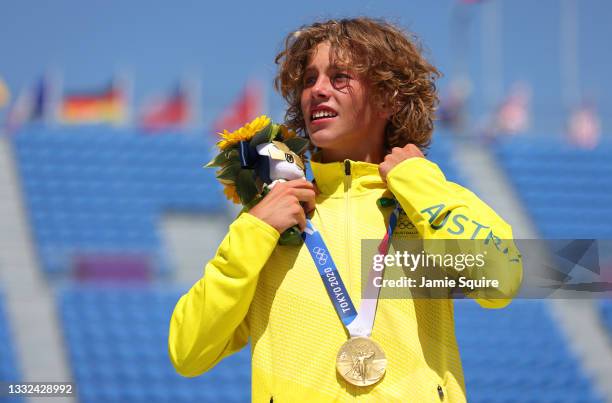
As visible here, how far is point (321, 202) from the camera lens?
5.34 feet

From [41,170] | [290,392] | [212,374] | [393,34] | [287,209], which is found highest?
[41,170]

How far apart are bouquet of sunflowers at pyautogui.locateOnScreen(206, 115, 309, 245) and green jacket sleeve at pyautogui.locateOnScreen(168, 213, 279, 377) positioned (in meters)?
0.15

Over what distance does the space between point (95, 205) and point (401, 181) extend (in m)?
8.79

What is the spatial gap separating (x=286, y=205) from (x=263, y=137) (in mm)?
207

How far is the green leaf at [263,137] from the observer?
165 centimetres

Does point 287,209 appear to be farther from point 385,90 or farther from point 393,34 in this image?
point 393,34

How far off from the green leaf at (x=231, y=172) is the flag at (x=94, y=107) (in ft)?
33.4

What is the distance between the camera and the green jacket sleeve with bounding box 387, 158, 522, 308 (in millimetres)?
1413

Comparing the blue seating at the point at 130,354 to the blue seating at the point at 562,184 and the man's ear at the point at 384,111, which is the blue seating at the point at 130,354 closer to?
the blue seating at the point at 562,184

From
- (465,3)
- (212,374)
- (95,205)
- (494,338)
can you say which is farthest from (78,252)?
(465,3)

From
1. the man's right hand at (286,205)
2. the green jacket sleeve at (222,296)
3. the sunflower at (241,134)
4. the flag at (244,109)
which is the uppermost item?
the flag at (244,109)

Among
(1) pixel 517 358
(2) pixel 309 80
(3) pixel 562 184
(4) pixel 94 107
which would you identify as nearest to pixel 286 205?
(2) pixel 309 80

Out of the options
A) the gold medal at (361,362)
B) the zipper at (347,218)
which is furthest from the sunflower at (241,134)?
the gold medal at (361,362)

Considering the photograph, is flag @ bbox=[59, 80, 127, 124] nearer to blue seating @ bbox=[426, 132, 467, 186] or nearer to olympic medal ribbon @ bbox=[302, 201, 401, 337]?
blue seating @ bbox=[426, 132, 467, 186]
